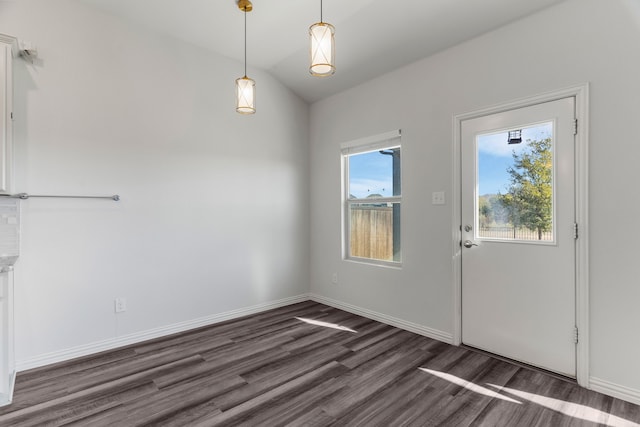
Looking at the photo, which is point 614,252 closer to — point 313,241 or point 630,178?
point 630,178

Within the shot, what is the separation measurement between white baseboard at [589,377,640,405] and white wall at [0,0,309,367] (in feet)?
9.78

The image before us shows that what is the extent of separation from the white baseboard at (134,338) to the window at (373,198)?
1233mm

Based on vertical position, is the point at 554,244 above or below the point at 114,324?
above

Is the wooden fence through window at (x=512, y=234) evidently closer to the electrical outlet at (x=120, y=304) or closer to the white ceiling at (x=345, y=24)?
the white ceiling at (x=345, y=24)

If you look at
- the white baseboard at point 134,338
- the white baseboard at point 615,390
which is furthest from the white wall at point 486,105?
the white baseboard at point 134,338

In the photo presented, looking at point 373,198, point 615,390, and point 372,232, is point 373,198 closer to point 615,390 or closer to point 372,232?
point 372,232

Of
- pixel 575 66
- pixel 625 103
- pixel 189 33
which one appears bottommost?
pixel 625 103

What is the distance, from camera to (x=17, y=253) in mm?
2400

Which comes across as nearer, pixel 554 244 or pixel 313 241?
pixel 554 244

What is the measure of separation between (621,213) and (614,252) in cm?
25

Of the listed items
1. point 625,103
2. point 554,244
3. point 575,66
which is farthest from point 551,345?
point 575,66

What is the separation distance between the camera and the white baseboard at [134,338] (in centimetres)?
251

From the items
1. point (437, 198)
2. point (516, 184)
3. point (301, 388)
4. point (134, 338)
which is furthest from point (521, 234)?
point (134, 338)

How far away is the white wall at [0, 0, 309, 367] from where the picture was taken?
2.51 metres
